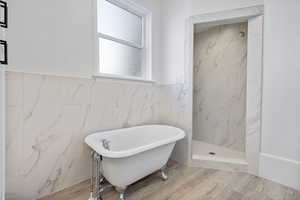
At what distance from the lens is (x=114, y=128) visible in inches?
83.7

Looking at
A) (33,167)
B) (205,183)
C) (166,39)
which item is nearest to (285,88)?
(205,183)

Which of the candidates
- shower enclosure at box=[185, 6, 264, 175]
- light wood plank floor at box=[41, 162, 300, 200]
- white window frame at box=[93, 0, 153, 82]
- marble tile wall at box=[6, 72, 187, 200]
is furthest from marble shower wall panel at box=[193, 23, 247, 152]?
marble tile wall at box=[6, 72, 187, 200]

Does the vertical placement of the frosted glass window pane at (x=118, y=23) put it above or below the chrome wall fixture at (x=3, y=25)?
above

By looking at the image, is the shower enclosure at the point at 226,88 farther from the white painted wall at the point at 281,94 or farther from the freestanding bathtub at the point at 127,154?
the freestanding bathtub at the point at 127,154

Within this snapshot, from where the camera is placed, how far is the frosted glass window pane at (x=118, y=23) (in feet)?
6.99

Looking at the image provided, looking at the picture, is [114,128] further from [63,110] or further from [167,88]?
[167,88]

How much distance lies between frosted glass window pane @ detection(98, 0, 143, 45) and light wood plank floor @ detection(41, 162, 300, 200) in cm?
185

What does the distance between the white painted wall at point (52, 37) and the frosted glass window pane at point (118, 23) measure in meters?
0.31

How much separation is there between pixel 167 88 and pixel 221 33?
1.59m

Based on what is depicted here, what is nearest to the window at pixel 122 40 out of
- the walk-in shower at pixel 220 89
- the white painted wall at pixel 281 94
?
the walk-in shower at pixel 220 89

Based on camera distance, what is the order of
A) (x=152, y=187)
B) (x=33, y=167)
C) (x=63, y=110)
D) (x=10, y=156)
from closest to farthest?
(x=10, y=156) → (x=33, y=167) → (x=63, y=110) → (x=152, y=187)

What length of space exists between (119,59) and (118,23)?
0.50 meters

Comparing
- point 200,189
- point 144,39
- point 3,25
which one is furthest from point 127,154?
point 144,39

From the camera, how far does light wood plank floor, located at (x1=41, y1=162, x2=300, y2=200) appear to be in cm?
160
